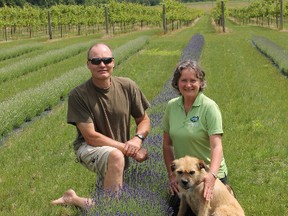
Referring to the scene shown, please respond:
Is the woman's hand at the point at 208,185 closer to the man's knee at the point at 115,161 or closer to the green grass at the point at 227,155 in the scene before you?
the man's knee at the point at 115,161

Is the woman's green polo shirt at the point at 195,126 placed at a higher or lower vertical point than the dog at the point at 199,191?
higher

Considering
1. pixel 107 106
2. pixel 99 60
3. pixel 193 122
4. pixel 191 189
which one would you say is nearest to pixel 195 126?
pixel 193 122

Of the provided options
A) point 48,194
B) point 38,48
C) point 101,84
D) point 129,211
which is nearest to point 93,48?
point 101,84

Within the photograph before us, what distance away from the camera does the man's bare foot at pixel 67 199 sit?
4867mm

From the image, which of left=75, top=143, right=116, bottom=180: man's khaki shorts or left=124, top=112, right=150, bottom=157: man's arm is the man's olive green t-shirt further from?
left=75, top=143, right=116, bottom=180: man's khaki shorts

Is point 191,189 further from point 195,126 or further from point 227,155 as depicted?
point 227,155

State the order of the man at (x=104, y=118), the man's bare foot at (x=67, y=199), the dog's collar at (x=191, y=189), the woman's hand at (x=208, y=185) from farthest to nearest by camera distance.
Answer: the man's bare foot at (x=67, y=199)
the man at (x=104, y=118)
the dog's collar at (x=191, y=189)
the woman's hand at (x=208, y=185)

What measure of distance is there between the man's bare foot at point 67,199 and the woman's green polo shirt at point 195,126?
1.35m

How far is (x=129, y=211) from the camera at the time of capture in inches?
143

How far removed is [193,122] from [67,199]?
1.79 meters

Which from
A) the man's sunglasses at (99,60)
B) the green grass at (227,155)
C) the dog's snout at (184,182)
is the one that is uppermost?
the man's sunglasses at (99,60)

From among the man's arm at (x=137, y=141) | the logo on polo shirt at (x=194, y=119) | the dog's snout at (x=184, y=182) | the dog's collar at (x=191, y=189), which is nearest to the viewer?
the dog's snout at (x=184, y=182)

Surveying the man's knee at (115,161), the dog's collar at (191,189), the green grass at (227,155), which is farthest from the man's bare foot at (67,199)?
the dog's collar at (191,189)

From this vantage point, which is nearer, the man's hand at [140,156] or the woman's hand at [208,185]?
the woman's hand at [208,185]
